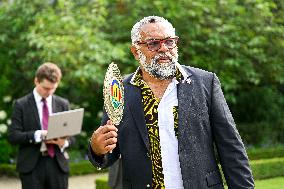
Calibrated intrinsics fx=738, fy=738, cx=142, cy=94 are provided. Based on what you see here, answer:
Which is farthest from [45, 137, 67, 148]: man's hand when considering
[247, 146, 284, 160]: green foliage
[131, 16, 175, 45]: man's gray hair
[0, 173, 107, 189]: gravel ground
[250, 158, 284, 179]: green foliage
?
[247, 146, 284, 160]: green foliage

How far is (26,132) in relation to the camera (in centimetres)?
683

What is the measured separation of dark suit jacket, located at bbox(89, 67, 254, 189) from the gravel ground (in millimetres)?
8505

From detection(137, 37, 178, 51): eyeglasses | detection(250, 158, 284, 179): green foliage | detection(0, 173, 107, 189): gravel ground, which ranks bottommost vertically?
detection(0, 173, 107, 189): gravel ground

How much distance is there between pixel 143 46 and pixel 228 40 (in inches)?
380

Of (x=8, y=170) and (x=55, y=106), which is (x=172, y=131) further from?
(x=8, y=170)

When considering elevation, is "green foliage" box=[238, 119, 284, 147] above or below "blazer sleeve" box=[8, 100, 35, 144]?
below

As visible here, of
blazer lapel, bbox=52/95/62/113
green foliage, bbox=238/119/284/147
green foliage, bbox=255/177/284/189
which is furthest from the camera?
green foliage, bbox=238/119/284/147

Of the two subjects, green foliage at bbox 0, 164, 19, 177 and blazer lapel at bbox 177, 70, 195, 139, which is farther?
green foliage at bbox 0, 164, 19, 177

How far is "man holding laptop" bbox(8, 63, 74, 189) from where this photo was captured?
269 inches

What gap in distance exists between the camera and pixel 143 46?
12.6 feet

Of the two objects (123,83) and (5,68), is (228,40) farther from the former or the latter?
(123,83)

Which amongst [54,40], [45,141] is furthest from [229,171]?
[54,40]

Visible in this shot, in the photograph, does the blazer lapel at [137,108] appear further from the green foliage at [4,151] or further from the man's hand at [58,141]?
the green foliage at [4,151]

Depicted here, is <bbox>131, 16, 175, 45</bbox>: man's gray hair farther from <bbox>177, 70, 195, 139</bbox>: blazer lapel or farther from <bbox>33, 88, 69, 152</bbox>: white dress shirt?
<bbox>33, 88, 69, 152</bbox>: white dress shirt
